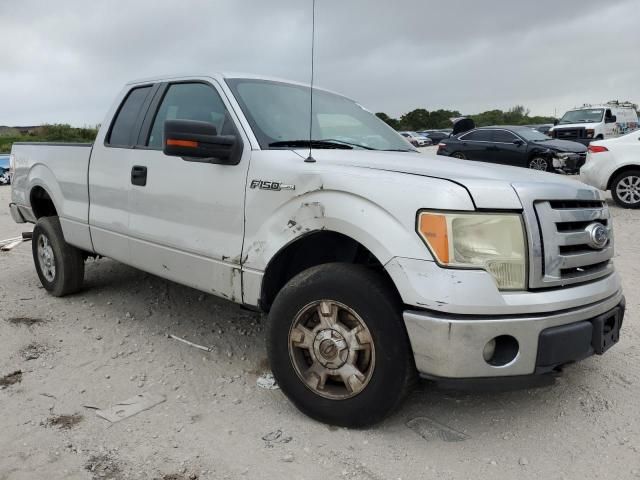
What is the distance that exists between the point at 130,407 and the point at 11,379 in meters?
0.96

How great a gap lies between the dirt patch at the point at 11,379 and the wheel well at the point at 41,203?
213cm

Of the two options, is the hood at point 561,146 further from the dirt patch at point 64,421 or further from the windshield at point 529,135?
the dirt patch at point 64,421

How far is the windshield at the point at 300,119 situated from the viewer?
3369mm

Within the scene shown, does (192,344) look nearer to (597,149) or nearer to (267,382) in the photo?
(267,382)

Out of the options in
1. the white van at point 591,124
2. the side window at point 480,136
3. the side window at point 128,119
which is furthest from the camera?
the white van at point 591,124

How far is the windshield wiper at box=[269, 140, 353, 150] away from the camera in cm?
329

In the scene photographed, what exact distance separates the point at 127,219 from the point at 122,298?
1379mm

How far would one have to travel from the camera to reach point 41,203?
5.51 metres

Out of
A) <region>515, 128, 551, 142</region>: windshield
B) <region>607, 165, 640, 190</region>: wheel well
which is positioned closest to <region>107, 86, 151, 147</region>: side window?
<region>607, 165, 640, 190</region>: wheel well

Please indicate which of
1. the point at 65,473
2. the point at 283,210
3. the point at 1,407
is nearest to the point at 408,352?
the point at 283,210

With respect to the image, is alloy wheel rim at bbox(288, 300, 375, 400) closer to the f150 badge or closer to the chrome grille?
the f150 badge

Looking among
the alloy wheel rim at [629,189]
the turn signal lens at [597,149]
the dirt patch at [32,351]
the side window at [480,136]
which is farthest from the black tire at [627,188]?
the dirt patch at [32,351]

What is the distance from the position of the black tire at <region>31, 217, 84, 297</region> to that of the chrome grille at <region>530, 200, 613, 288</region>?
4115mm

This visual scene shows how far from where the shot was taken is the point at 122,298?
16.9 feet
